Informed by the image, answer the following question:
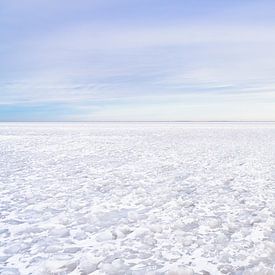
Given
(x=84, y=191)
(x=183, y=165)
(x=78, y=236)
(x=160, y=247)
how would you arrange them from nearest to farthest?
(x=160, y=247), (x=78, y=236), (x=84, y=191), (x=183, y=165)

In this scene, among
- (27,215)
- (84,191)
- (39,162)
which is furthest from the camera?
(39,162)

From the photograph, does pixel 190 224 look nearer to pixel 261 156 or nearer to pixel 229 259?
pixel 229 259

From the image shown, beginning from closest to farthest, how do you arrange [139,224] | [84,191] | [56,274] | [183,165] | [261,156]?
[56,274]
[139,224]
[84,191]
[183,165]
[261,156]

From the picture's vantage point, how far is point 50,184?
8.76m

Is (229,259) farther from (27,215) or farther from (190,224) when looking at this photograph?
(27,215)

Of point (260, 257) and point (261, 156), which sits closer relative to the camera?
point (260, 257)

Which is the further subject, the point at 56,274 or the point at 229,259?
the point at 229,259

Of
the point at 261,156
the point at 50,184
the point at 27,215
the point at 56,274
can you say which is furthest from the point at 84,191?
the point at 261,156

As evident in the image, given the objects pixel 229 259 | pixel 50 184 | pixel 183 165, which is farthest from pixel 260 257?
pixel 183 165

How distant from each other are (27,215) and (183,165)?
6.71m

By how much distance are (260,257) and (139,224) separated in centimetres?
189

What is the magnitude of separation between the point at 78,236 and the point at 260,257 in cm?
231

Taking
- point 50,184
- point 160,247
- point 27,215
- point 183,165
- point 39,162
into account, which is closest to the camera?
point 160,247

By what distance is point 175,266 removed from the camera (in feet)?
13.2
